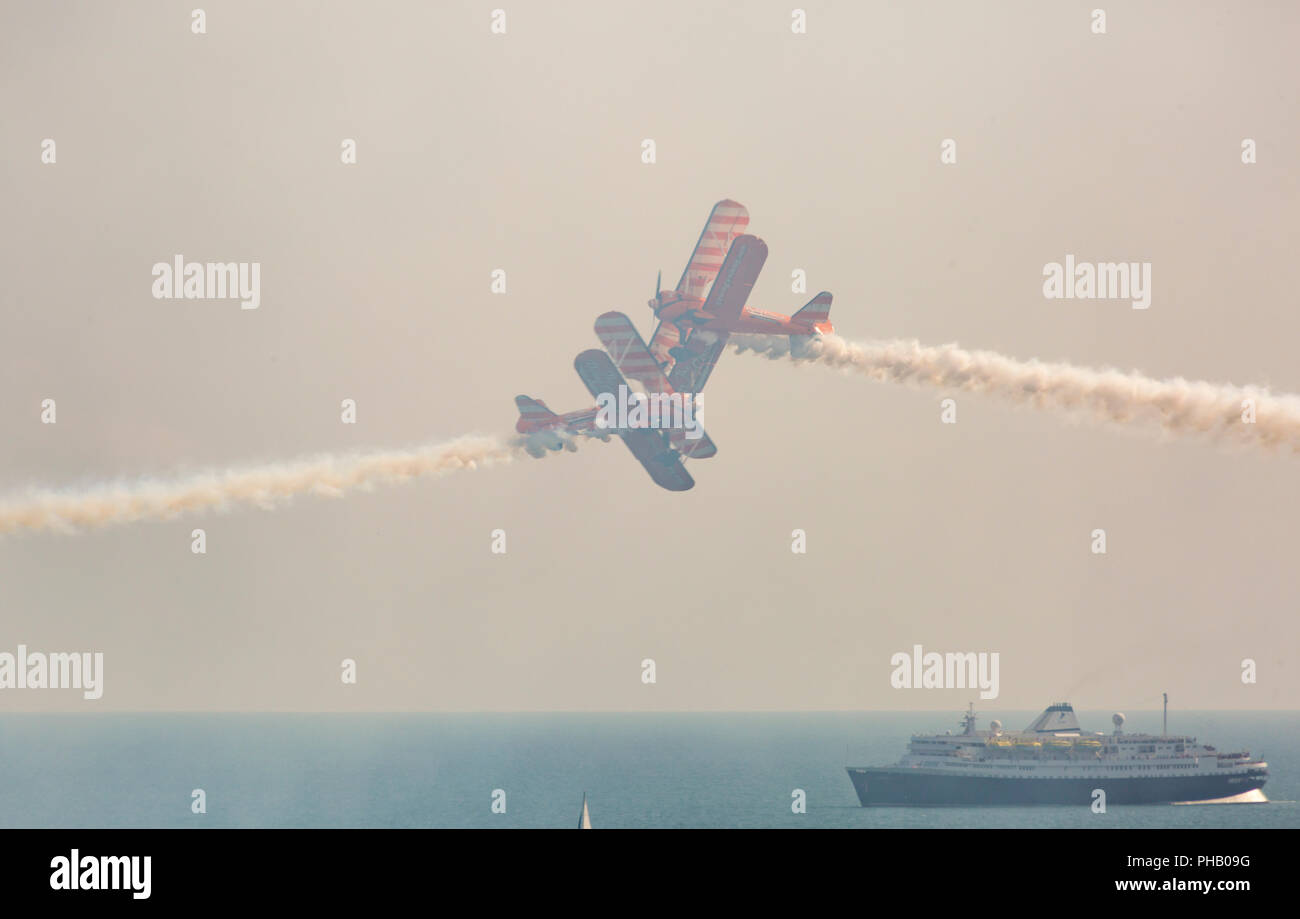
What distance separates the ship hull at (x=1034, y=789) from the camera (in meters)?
81.8

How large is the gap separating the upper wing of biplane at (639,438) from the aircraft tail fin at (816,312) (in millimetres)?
6701

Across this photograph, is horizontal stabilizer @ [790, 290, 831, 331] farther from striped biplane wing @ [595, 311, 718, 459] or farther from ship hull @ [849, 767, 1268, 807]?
ship hull @ [849, 767, 1268, 807]

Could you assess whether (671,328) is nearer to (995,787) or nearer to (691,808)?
(995,787)

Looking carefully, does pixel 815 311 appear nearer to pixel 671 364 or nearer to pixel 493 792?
pixel 671 364

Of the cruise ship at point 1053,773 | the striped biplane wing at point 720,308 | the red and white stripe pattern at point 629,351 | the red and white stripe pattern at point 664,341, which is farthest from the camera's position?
the cruise ship at point 1053,773

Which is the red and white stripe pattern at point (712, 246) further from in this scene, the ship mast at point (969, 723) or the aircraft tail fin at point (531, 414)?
the ship mast at point (969, 723)

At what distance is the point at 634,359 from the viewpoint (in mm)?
56094

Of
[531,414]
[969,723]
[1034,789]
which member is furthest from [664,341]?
[1034,789]

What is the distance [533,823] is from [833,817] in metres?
18.4

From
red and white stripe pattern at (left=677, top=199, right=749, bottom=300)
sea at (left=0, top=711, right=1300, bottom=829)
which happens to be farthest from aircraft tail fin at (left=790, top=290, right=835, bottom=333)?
sea at (left=0, top=711, right=1300, bottom=829)

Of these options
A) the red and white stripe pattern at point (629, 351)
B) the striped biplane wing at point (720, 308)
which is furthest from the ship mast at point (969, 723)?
the red and white stripe pattern at point (629, 351)

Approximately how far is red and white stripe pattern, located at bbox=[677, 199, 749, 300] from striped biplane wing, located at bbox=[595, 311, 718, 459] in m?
3.83

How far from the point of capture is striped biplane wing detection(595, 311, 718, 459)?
55.2m

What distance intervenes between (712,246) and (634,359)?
753cm
